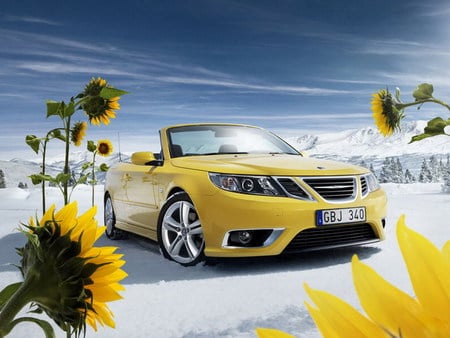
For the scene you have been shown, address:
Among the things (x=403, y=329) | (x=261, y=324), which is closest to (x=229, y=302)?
(x=261, y=324)

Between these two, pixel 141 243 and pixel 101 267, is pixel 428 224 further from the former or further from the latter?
pixel 101 267

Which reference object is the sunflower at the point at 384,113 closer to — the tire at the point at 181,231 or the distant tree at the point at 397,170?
the tire at the point at 181,231

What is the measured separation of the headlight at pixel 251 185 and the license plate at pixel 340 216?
0.33m

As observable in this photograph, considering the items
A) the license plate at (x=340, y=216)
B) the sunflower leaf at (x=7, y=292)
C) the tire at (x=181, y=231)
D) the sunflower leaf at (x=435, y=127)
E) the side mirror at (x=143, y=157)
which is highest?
the sunflower leaf at (x=435, y=127)

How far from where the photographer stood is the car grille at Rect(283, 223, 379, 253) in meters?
3.62

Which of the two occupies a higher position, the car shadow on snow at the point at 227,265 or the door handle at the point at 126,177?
the door handle at the point at 126,177

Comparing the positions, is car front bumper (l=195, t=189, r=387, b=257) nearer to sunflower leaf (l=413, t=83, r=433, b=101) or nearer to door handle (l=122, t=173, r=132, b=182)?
door handle (l=122, t=173, r=132, b=182)

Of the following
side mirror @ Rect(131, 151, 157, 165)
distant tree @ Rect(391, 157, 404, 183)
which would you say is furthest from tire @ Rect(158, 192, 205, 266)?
distant tree @ Rect(391, 157, 404, 183)

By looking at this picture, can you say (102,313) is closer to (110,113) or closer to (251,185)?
(110,113)

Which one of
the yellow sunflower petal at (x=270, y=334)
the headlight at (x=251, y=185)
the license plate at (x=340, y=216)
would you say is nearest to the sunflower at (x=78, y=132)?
Result: the headlight at (x=251, y=185)

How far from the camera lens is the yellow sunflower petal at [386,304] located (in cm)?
19

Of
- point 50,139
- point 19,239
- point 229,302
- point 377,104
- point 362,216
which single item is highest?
point 377,104

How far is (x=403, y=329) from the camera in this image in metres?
0.19

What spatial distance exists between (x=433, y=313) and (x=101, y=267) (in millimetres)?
440
